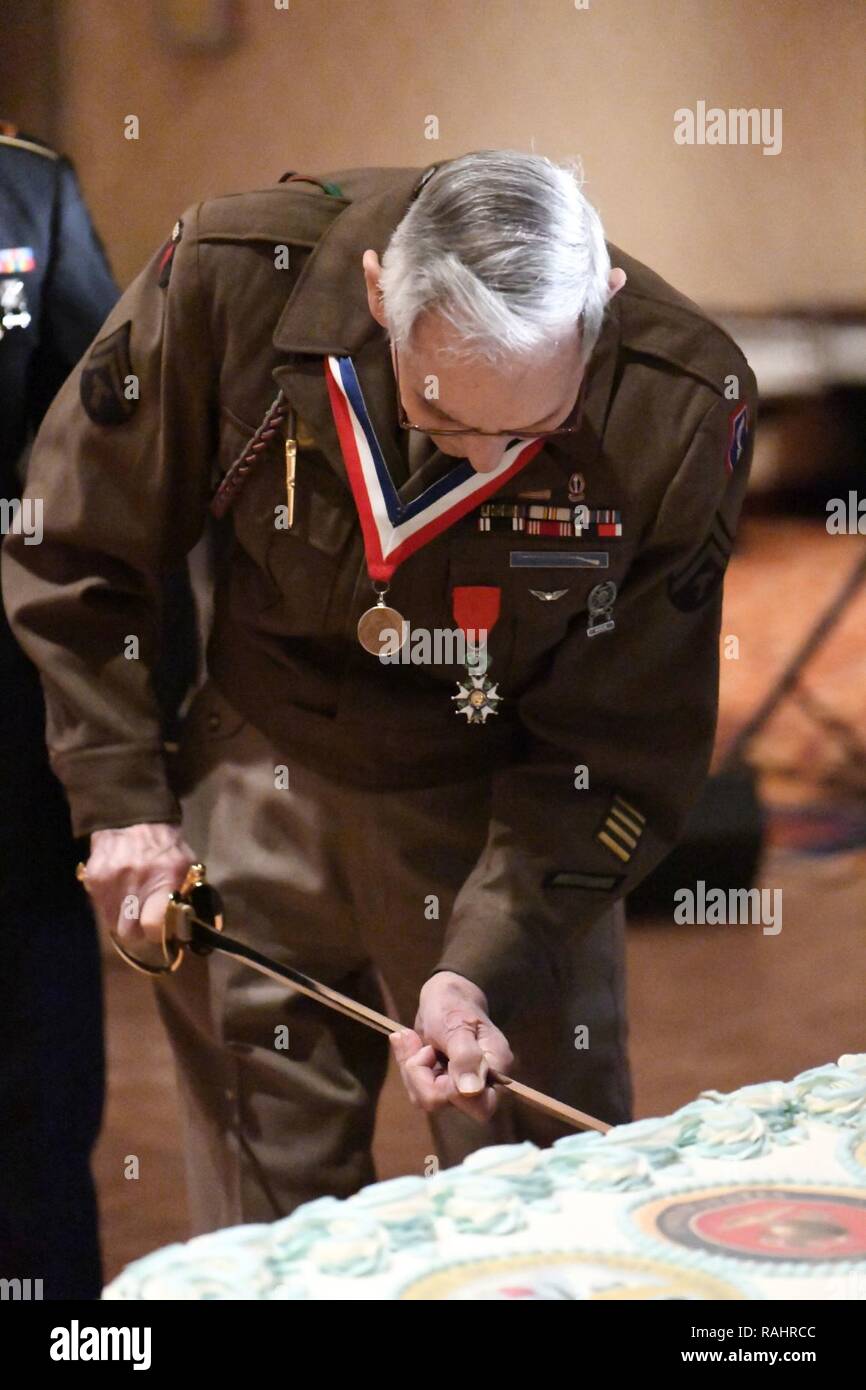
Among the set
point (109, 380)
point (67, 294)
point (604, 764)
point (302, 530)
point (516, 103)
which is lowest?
point (604, 764)

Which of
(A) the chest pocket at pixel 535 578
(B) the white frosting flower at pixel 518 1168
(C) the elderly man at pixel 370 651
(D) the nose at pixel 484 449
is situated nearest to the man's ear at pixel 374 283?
(C) the elderly man at pixel 370 651

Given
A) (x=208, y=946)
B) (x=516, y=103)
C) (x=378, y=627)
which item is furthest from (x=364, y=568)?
(x=516, y=103)

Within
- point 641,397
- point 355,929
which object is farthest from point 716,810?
point 641,397

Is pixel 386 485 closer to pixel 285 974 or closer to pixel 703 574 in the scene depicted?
pixel 703 574

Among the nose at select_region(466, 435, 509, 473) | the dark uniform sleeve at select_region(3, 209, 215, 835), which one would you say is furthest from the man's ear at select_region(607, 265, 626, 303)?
the dark uniform sleeve at select_region(3, 209, 215, 835)

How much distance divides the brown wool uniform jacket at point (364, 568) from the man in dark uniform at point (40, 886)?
14cm

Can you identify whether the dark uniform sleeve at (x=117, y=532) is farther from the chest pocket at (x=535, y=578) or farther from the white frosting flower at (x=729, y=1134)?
the white frosting flower at (x=729, y=1134)

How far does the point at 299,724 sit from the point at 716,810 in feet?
2.81

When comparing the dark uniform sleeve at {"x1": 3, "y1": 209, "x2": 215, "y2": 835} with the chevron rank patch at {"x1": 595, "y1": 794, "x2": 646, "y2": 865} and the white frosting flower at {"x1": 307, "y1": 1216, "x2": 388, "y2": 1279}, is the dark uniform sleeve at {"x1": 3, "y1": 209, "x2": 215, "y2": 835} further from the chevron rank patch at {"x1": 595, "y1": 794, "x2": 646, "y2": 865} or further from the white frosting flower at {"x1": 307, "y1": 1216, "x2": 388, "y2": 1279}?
the white frosting flower at {"x1": 307, "y1": 1216, "x2": 388, "y2": 1279}

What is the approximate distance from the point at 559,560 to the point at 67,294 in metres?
0.57

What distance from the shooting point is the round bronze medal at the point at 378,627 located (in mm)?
1780

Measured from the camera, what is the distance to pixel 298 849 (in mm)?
1900

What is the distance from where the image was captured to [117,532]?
1780mm
